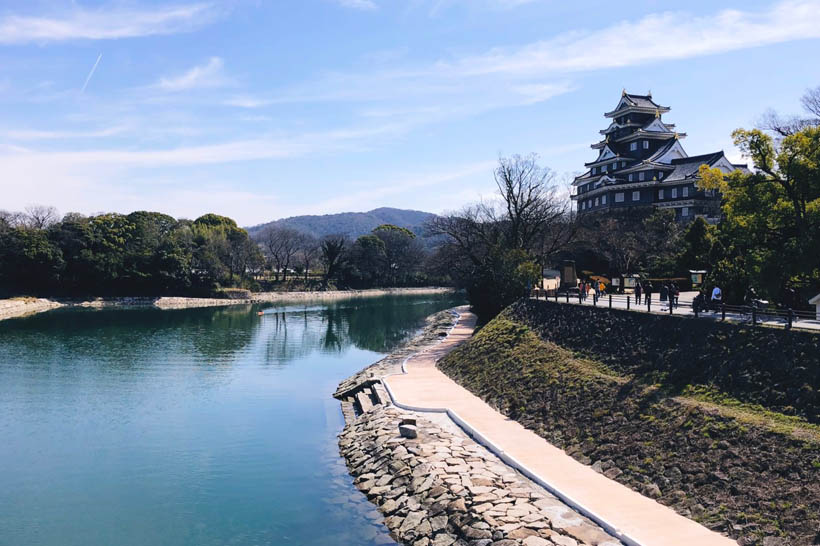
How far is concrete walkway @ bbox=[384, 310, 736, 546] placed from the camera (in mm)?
10703

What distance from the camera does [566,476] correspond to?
13.7 m

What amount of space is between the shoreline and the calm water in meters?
24.7

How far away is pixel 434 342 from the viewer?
3519cm

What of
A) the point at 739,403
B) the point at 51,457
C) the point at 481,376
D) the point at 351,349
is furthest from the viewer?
the point at 351,349

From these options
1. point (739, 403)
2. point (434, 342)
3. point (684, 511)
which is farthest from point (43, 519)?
point (434, 342)

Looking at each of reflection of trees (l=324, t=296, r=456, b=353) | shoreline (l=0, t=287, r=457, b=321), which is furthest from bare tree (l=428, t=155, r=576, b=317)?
shoreline (l=0, t=287, r=457, b=321)

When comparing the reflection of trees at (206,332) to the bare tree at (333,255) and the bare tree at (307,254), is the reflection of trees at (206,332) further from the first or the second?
the bare tree at (307,254)

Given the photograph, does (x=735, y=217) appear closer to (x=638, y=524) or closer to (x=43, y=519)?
(x=638, y=524)

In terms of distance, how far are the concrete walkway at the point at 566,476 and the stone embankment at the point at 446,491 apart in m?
0.36

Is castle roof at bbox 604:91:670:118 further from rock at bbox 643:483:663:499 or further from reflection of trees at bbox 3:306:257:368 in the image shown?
rock at bbox 643:483:663:499

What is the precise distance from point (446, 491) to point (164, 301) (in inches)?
2499

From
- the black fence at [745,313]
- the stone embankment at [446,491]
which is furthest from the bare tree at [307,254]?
the stone embankment at [446,491]

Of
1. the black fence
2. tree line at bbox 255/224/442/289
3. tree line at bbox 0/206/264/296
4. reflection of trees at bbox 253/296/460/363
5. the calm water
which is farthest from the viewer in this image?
tree line at bbox 255/224/442/289

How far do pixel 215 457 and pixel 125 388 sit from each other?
36.2ft
